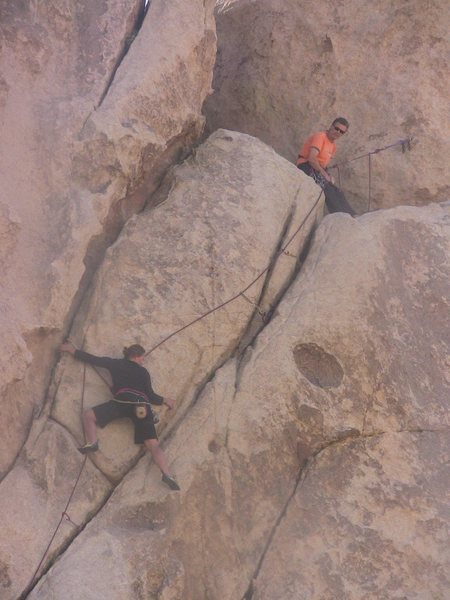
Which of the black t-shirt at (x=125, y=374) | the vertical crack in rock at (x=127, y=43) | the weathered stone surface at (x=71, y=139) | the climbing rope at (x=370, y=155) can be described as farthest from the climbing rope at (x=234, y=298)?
the vertical crack in rock at (x=127, y=43)

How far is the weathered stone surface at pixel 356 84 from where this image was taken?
9.34 meters

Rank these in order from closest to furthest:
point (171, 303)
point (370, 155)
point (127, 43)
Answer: point (171, 303), point (127, 43), point (370, 155)

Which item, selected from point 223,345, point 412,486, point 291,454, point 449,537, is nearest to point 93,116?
point 223,345

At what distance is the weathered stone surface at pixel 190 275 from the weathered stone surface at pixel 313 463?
0.30 metres

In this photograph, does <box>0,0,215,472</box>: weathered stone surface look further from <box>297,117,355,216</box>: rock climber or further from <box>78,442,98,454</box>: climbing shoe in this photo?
<box>297,117,355,216</box>: rock climber

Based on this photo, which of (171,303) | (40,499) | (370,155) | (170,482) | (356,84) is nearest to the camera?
(40,499)

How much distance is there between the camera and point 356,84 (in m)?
9.57

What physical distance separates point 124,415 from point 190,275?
4.80 feet

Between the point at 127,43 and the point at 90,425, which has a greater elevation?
the point at 127,43

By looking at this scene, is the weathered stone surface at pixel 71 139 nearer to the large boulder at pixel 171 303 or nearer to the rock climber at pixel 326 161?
the large boulder at pixel 171 303

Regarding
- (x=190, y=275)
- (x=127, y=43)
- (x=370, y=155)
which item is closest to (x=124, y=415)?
(x=190, y=275)

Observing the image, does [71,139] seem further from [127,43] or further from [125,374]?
[125,374]

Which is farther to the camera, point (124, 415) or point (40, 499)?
point (124, 415)

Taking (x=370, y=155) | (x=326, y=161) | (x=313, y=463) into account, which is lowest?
(x=313, y=463)
